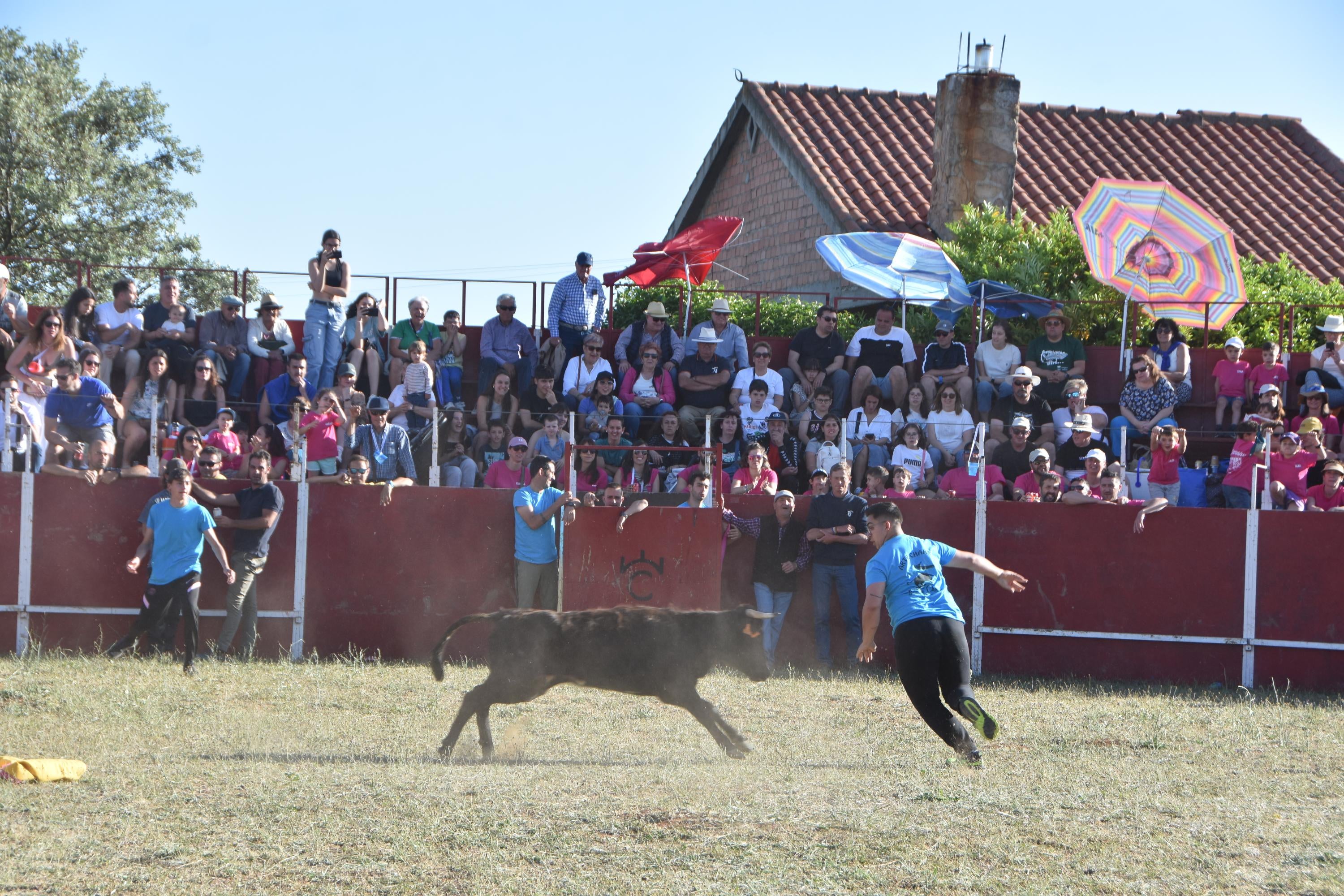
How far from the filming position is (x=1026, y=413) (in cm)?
1405

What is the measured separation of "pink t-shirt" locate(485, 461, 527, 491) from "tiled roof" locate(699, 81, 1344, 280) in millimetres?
11026

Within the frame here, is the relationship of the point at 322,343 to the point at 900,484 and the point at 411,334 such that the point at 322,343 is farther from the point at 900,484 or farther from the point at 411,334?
the point at 900,484

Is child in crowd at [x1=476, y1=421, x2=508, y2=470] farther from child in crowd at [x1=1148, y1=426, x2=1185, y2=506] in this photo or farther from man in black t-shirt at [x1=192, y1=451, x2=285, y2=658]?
child in crowd at [x1=1148, y1=426, x2=1185, y2=506]

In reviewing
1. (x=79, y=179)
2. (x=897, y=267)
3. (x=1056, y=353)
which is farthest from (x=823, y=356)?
(x=79, y=179)

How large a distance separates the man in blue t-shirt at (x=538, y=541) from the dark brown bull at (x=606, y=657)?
3.86 metres

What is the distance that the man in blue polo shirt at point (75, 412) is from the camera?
12.4 metres

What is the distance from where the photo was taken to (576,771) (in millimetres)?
7551

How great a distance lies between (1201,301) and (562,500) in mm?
8117

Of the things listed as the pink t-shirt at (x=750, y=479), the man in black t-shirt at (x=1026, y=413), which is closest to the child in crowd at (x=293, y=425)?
the pink t-shirt at (x=750, y=479)

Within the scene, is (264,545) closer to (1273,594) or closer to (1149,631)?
(1149,631)

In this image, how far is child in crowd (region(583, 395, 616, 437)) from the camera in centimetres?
1369

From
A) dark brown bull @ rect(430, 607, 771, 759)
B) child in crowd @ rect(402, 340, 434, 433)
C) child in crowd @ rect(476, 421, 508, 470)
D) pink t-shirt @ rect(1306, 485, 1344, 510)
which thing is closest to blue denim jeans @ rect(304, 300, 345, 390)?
child in crowd @ rect(402, 340, 434, 433)

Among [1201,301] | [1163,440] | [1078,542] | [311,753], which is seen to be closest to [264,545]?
[311,753]

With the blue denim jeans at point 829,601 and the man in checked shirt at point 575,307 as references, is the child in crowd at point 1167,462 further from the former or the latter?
the man in checked shirt at point 575,307
